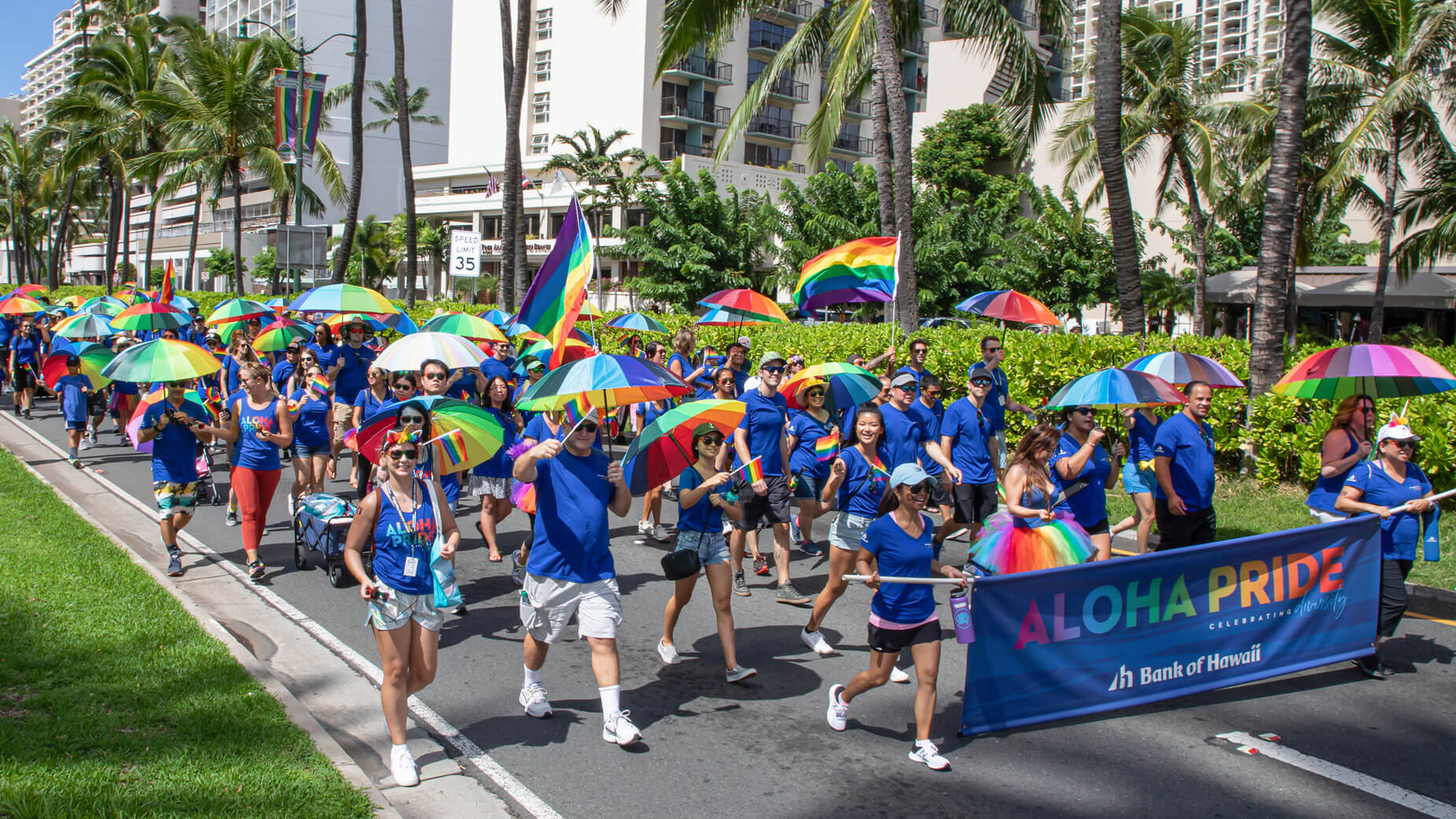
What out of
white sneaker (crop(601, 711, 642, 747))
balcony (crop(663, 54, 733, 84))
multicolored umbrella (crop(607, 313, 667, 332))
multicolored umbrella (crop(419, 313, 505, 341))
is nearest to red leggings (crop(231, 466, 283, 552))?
multicolored umbrella (crop(419, 313, 505, 341))

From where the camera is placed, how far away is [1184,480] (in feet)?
23.7

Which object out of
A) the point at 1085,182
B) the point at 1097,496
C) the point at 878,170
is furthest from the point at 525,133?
the point at 1097,496

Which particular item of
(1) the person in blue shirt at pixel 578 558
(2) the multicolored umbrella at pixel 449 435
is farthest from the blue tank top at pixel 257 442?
(1) the person in blue shirt at pixel 578 558

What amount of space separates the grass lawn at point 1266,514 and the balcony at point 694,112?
43.2 meters

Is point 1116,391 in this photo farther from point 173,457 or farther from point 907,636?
point 173,457

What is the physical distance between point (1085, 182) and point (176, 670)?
3719 centimetres

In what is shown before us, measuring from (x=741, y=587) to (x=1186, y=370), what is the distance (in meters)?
3.71

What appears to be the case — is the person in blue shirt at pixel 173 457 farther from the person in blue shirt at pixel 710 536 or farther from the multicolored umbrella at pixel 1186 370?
the multicolored umbrella at pixel 1186 370

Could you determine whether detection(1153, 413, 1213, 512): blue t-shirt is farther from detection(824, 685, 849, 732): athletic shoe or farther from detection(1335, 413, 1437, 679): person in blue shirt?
detection(824, 685, 849, 732): athletic shoe

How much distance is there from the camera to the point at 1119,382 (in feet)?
23.0

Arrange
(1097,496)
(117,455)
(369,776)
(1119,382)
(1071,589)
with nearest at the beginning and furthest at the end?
1. (369,776)
2. (1071,589)
3. (1119,382)
4. (1097,496)
5. (117,455)

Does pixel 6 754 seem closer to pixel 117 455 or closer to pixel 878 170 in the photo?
pixel 117 455

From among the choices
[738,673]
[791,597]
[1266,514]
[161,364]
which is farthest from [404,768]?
[1266,514]

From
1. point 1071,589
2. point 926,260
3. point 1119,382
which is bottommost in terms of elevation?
point 1071,589
